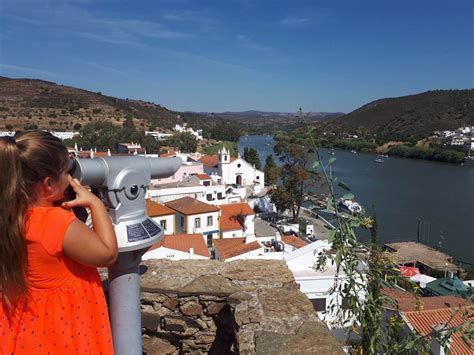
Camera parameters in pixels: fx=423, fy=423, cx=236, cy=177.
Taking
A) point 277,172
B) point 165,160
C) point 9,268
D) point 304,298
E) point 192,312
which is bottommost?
point 277,172

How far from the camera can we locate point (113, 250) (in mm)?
975

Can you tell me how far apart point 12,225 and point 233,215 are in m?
18.3

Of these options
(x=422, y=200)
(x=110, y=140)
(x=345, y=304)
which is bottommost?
(x=422, y=200)

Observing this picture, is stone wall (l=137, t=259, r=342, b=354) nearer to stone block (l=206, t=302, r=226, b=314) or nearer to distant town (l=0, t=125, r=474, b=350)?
stone block (l=206, t=302, r=226, b=314)

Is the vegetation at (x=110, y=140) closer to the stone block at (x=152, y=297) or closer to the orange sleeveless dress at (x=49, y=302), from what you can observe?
the stone block at (x=152, y=297)

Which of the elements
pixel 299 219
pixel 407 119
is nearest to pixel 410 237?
pixel 299 219

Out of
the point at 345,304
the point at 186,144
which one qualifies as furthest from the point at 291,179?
the point at 186,144

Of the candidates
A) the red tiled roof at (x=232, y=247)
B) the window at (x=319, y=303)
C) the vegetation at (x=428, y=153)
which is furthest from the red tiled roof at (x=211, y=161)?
the vegetation at (x=428, y=153)

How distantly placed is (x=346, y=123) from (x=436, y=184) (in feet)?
202

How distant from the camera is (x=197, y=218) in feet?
58.5

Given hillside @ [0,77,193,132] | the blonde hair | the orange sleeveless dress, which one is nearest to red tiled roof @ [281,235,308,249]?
the orange sleeveless dress

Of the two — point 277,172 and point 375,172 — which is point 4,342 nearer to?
point 277,172

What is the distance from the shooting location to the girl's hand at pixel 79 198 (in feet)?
3.28

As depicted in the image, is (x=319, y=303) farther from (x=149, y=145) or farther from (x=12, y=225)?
(x=149, y=145)
